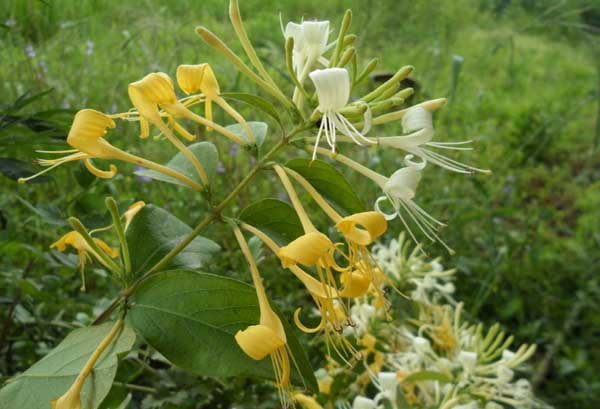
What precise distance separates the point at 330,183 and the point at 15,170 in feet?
1.12

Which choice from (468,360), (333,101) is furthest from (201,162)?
(468,360)

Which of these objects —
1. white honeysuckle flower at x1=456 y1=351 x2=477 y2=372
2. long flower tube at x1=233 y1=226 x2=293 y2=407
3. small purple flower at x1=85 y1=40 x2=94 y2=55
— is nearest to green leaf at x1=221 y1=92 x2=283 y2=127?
long flower tube at x1=233 y1=226 x2=293 y2=407

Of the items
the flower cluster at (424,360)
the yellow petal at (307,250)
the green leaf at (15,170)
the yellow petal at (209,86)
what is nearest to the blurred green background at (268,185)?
the green leaf at (15,170)

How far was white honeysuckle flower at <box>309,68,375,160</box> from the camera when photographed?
52 cm

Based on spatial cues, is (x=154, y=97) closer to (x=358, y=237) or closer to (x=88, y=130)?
(x=88, y=130)

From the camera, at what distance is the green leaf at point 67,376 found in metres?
0.53

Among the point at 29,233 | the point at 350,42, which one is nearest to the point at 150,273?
the point at 350,42

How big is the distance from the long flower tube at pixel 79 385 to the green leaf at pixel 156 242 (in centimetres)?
9

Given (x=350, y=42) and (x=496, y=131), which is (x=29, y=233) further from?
(x=496, y=131)

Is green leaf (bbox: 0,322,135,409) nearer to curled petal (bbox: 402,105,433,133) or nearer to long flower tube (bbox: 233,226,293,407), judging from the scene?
long flower tube (bbox: 233,226,293,407)

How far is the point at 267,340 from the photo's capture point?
1.59 feet

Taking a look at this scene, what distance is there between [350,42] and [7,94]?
108 cm

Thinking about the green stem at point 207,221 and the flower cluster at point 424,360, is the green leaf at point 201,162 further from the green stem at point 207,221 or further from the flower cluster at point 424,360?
the flower cluster at point 424,360

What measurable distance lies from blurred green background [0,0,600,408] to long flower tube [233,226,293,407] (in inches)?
9.5
